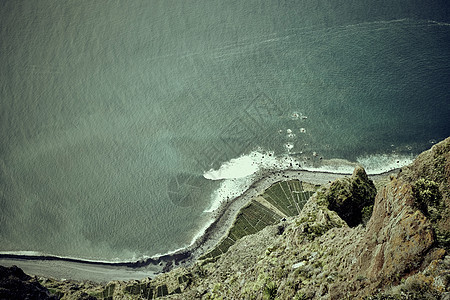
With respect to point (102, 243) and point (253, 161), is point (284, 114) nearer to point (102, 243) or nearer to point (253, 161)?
point (253, 161)

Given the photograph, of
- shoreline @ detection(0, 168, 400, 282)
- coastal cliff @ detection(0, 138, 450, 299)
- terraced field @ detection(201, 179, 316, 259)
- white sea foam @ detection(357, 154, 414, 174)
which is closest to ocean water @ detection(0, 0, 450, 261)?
white sea foam @ detection(357, 154, 414, 174)

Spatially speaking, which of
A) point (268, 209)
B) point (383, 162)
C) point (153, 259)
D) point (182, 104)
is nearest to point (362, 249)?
point (268, 209)

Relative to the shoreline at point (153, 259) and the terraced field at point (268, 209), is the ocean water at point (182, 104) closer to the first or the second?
the shoreline at point (153, 259)

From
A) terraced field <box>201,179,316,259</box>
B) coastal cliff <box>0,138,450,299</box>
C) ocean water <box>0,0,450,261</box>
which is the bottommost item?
coastal cliff <box>0,138,450,299</box>

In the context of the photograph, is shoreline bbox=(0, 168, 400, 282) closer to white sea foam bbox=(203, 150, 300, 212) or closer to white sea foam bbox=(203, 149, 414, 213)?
white sea foam bbox=(203, 150, 300, 212)

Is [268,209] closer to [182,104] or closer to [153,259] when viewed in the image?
[153,259]

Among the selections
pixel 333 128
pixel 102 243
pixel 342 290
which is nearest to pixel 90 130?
pixel 102 243
